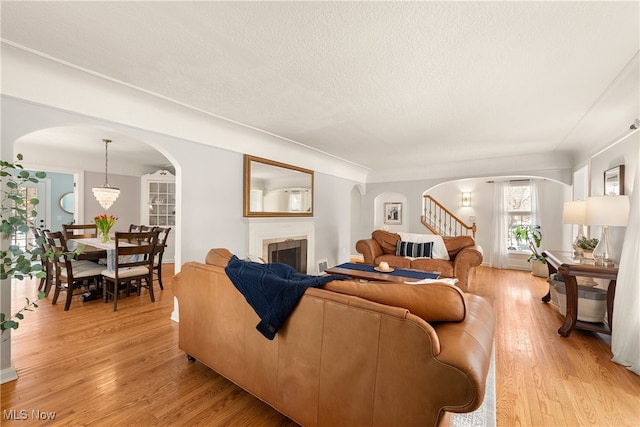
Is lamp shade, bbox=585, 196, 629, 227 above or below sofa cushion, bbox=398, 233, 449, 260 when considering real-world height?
above

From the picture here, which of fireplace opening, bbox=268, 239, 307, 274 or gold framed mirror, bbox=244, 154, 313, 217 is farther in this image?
fireplace opening, bbox=268, 239, 307, 274

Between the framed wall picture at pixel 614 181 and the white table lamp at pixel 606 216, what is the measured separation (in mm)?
436

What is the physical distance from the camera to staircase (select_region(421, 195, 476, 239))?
6.75 meters

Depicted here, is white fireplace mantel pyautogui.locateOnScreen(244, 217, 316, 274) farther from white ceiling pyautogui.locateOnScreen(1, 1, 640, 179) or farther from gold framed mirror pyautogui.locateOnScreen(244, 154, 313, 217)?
white ceiling pyautogui.locateOnScreen(1, 1, 640, 179)

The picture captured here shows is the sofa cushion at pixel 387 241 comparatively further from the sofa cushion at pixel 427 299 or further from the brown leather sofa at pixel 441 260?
the sofa cushion at pixel 427 299

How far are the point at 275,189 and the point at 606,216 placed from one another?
12.3 ft

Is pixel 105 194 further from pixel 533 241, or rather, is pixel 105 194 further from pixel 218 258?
pixel 533 241

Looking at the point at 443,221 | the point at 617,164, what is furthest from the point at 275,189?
the point at 443,221

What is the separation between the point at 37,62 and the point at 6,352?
6.88ft

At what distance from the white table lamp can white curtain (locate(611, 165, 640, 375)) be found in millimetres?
183

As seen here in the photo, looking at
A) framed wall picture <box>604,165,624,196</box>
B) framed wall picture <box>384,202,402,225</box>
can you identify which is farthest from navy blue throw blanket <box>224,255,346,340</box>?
framed wall picture <box>384,202,402,225</box>

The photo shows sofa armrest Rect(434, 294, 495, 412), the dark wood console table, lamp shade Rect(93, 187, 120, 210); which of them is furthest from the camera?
lamp shade Rect(93, 187, 120, 210)

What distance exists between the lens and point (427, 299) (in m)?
1.30

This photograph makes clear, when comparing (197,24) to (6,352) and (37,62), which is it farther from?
(6,352)
